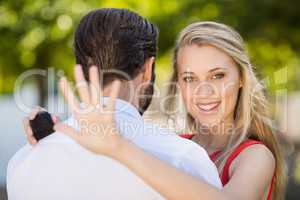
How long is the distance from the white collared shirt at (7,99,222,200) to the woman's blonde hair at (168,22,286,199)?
0.75 metres

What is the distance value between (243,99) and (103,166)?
48.7 inches

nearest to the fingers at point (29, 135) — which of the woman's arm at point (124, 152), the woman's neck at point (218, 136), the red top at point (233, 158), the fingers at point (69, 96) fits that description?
the woman's arm at point (124, 152)

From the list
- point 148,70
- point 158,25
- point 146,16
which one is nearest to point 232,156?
point 148,70

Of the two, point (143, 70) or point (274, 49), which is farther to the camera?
point (274, 49)

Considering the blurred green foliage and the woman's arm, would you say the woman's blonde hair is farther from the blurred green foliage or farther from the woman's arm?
the blurred green foliage

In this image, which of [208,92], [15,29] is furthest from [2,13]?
[208,92]

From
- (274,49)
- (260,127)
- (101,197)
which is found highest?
(101,197)

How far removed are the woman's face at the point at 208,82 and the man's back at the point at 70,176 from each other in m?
1.02

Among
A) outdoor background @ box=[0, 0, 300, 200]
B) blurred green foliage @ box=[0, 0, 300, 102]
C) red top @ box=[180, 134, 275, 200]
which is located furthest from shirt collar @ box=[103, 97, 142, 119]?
blurred green foliage @ box=[0, 0, 300, 102]

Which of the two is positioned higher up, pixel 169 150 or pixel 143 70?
pixel 143 70

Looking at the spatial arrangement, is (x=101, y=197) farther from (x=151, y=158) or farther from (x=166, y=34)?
(x=166, y=34)

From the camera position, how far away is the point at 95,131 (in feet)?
5.93

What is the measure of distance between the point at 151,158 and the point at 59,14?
5558 millimetres

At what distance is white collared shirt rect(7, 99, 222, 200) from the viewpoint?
6.59 ft
